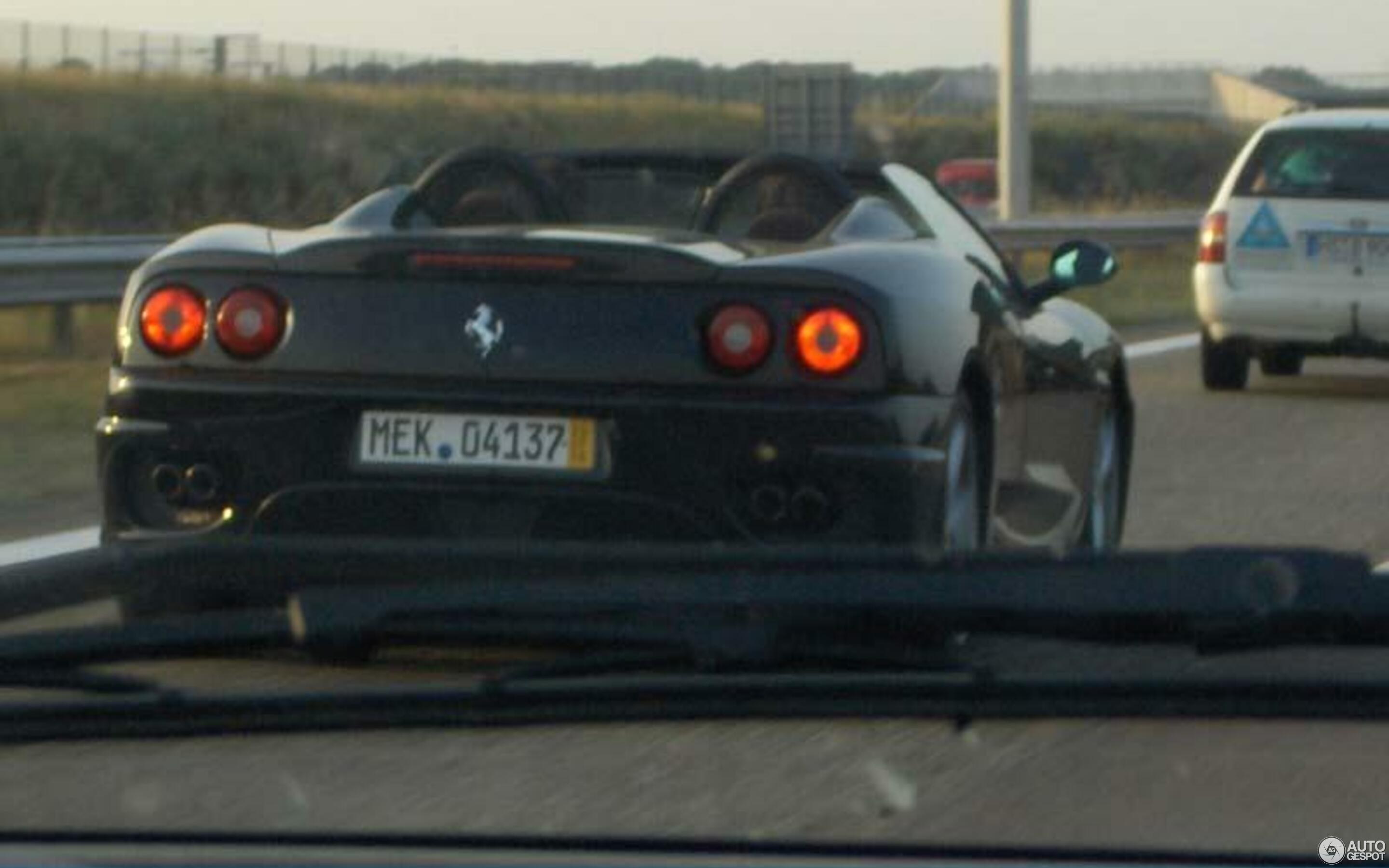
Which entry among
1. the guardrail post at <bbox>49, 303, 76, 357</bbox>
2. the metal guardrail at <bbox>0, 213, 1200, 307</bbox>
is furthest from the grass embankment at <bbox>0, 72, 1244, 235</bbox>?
the guardrail post at <bbox>49, 303, 76, 357</bbox>

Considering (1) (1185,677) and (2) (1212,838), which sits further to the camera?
(1) (1185,677)

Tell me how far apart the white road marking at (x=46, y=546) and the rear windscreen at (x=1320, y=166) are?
27.1 feet

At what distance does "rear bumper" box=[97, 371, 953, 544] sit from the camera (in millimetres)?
5902

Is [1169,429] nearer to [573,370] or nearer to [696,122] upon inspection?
[573,370]

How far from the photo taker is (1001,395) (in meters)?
6.81

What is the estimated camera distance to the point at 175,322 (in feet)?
20.1

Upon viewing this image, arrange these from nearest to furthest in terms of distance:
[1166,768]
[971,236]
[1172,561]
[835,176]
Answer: [1166,768] → [1172,561] → [835,176] → [971,236]

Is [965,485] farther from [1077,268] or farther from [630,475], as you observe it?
[1077,268]

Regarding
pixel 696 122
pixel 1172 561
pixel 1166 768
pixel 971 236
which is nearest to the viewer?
pixel 1166 768

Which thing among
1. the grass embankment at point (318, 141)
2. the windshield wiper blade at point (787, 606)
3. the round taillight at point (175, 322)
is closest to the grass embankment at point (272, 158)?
the grass embankment at point (318, 141)

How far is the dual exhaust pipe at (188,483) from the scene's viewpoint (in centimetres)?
607

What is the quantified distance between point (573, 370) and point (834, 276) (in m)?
0.58

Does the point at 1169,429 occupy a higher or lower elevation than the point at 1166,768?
lower

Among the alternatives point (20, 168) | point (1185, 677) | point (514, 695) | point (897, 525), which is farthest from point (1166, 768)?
point (20, 168)
